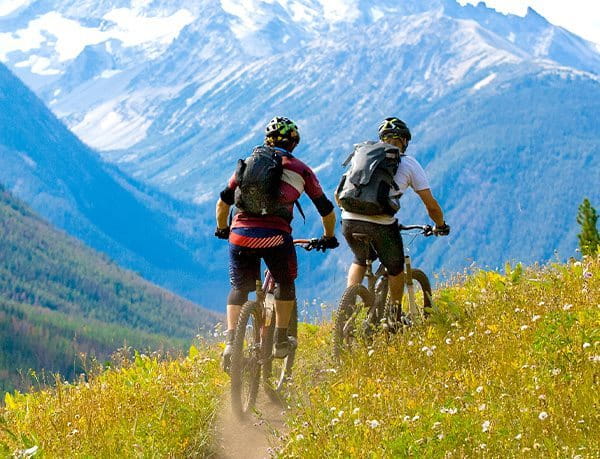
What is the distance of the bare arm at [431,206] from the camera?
32.1ft

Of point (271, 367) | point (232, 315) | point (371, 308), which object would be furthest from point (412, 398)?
point (371, 308)

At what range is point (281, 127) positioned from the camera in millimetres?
8938

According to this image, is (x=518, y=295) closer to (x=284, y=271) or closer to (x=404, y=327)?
(x=404, y=327)

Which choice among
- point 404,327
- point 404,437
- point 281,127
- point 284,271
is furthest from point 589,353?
point 281,127

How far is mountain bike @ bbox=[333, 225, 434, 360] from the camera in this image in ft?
31.0

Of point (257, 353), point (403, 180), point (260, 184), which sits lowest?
point (257, 353)

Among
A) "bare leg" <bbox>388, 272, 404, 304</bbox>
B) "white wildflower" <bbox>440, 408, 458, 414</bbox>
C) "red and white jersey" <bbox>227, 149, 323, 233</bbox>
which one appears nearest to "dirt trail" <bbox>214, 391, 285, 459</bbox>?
"red and white jersey" <bbox>227, 149, 323, 233</bbox>

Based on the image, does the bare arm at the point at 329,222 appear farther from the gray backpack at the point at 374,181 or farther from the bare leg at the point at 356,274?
the bare leg at the point at 356,274

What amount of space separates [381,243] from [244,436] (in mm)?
2790

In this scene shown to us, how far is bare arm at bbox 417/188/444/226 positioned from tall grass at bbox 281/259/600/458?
1.08m

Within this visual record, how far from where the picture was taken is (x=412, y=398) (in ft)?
22.1

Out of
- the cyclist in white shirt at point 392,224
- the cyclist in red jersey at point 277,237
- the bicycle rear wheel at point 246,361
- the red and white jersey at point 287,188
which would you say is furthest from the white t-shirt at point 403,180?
the bicycle rear wheel at point 246,361

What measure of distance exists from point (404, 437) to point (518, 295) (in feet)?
14.1

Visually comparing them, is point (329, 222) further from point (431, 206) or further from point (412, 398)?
point (412, 398)
